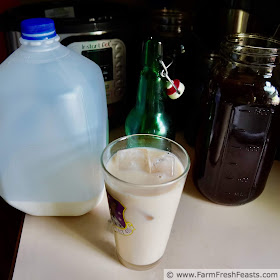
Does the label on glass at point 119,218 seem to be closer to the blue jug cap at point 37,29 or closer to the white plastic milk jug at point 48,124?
the white plastic milk jug at point 48,124

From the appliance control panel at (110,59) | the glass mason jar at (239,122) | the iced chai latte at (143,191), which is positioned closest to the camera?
the iced chai latte at (143,191)

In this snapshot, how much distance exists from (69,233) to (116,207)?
6.7 inches

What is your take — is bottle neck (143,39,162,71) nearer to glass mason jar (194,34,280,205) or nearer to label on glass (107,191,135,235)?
glass mason jar (194,34,280,205)

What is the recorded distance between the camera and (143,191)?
44cm

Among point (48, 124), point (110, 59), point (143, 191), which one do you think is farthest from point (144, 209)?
point (110, 59)

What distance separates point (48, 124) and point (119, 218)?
183 millimetres

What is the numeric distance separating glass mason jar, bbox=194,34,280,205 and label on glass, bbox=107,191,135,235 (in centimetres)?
24

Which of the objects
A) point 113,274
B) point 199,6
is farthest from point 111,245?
point 199,6

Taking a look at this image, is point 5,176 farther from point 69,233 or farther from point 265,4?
point 265,4

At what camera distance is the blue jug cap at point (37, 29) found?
0.47 meters

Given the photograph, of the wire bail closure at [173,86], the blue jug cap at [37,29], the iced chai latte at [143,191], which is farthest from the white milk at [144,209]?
the blue jug cap at [37,29]

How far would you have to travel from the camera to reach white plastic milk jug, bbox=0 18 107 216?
0.48 metres

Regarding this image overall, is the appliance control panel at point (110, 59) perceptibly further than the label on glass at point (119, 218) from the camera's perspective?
Yes

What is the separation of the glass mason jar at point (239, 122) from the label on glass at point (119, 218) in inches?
9.3
